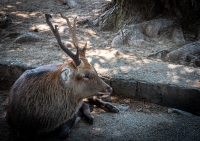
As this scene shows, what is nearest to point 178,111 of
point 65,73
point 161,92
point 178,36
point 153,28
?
point 161,92

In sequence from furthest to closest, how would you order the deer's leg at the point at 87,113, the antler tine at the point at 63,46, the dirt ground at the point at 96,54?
1. the deer's leg at the point at 87,113
2. the dirt ground at the point at 96,54
3. the antler tine at the point at 63,46

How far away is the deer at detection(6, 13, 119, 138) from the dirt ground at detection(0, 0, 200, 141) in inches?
13.9

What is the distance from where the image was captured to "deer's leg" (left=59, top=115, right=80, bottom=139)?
394cm

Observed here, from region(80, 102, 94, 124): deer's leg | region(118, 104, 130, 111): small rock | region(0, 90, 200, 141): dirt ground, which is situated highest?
region(80, 102, 94, 124): deer's leg

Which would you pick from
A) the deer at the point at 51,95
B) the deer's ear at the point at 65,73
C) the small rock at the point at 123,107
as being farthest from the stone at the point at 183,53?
the deer's ear at the point at 65,73

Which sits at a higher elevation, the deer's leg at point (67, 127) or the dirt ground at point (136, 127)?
the deer's leg at point (67, 127)

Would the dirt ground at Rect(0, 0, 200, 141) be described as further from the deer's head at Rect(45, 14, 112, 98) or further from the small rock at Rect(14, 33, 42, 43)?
the deer's head at Rect(45, 14, 112, 98)

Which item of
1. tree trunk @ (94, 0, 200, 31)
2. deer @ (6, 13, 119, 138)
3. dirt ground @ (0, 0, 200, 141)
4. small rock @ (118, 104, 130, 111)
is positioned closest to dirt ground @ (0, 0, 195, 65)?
dirt ground @ (0, 0, 200, 141)

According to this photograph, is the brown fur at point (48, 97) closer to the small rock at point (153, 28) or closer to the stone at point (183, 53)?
the stone at point (183, 53)

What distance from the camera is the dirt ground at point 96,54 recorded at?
158 inches

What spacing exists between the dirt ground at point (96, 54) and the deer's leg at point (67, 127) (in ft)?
0.32

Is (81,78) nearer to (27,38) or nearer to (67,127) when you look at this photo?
(67,127)

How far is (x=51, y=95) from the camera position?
3.83m

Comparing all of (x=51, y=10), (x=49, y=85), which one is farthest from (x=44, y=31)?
(x=49, y=85)
